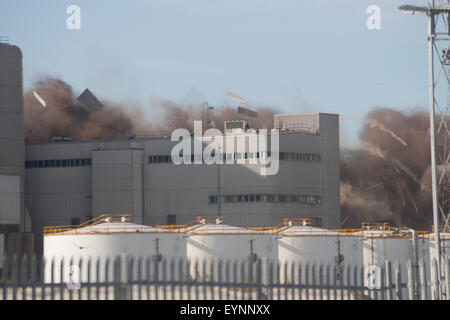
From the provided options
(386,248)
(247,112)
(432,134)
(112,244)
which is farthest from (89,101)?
(432,134)

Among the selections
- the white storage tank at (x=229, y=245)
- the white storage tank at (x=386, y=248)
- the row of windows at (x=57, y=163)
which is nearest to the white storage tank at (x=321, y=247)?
the white storage tank at (x=386, y=248)

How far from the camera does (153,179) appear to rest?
290 feet

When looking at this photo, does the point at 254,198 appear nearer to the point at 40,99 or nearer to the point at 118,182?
the point at 118,182

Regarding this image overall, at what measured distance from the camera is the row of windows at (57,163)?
90062mm

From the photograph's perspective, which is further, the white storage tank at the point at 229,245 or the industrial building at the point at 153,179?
the industrial building at the point at 153,179

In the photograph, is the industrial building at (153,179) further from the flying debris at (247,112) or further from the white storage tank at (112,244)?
the white storage tank at (112,244)

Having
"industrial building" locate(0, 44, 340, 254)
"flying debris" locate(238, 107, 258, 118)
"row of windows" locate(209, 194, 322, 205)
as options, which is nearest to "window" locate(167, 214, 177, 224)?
"industrial building" locate(0, 44, 340, 254)

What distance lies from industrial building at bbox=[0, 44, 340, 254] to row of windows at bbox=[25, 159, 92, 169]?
0.32 feet

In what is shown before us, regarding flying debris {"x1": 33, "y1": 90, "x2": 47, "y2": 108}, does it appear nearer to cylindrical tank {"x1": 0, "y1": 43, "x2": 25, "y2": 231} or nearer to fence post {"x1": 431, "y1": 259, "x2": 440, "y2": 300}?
cylindrical tank {"x1": 0, "y1": 43, "x2": 25, "y2": 231}

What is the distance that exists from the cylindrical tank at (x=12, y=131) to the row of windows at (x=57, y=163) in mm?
6825

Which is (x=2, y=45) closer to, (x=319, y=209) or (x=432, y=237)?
(x=319, y=209)

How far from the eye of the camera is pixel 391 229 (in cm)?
6938
